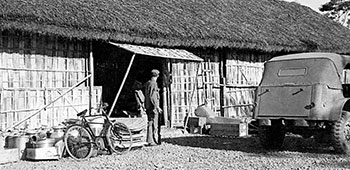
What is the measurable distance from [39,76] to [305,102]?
20.7ft

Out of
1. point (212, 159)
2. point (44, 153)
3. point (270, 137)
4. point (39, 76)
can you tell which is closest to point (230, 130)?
point (270, 137)

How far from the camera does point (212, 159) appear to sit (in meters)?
8.94

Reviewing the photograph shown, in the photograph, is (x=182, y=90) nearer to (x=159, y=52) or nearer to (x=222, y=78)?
(x=222, y=78)

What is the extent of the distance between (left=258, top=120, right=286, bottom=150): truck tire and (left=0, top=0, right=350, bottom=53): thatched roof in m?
4.52

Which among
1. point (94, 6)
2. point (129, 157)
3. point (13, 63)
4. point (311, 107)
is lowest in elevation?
point (129, 157)

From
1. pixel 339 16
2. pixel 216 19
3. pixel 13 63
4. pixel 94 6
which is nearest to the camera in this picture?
pixel 13 63

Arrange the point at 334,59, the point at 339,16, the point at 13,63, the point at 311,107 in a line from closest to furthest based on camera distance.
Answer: the point at 311,107 < the point at 334,59 < the point at 13,63 < the point at 339,16

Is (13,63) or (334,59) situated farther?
(13,63)

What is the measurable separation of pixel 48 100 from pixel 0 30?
2193 millimetres

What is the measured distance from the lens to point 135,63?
16266 mm

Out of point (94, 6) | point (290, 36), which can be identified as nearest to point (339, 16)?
point (290, 36)

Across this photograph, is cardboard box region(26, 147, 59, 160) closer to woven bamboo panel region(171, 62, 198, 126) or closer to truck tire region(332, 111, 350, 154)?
truck tire region(332, 111, 350, 154)

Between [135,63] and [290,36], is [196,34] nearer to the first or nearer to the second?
[135,63]

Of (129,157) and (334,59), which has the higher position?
(334,59)
